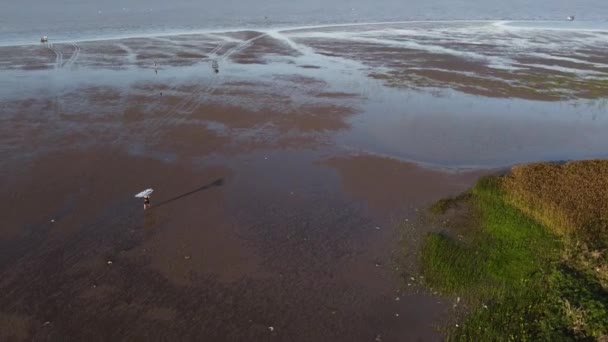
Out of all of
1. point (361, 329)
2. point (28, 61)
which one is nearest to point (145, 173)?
point (361, 329)

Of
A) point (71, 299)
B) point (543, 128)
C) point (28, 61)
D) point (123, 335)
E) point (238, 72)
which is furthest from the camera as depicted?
point (28, 61)

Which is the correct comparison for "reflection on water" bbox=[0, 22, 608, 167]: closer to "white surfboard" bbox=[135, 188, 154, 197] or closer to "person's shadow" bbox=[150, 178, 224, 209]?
"person's shadow" bbox=[150, 178, 224, 209]

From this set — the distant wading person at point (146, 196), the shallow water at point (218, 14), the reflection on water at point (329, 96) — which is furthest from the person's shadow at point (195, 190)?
the shallow water at point (218, 14)

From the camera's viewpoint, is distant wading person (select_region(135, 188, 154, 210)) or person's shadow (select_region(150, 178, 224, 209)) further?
person's shadow (select_region(150, 178, 224, 209))

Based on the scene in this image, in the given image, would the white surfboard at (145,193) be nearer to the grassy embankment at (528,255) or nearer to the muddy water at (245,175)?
the muddy water at (245,175)

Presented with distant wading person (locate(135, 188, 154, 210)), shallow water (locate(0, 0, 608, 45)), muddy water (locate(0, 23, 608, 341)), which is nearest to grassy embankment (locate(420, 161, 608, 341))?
muddy water (locate(0, 23, 608, 341))

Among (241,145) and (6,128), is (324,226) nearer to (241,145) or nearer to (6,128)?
(241,145)

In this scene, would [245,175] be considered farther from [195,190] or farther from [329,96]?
[329,96]
